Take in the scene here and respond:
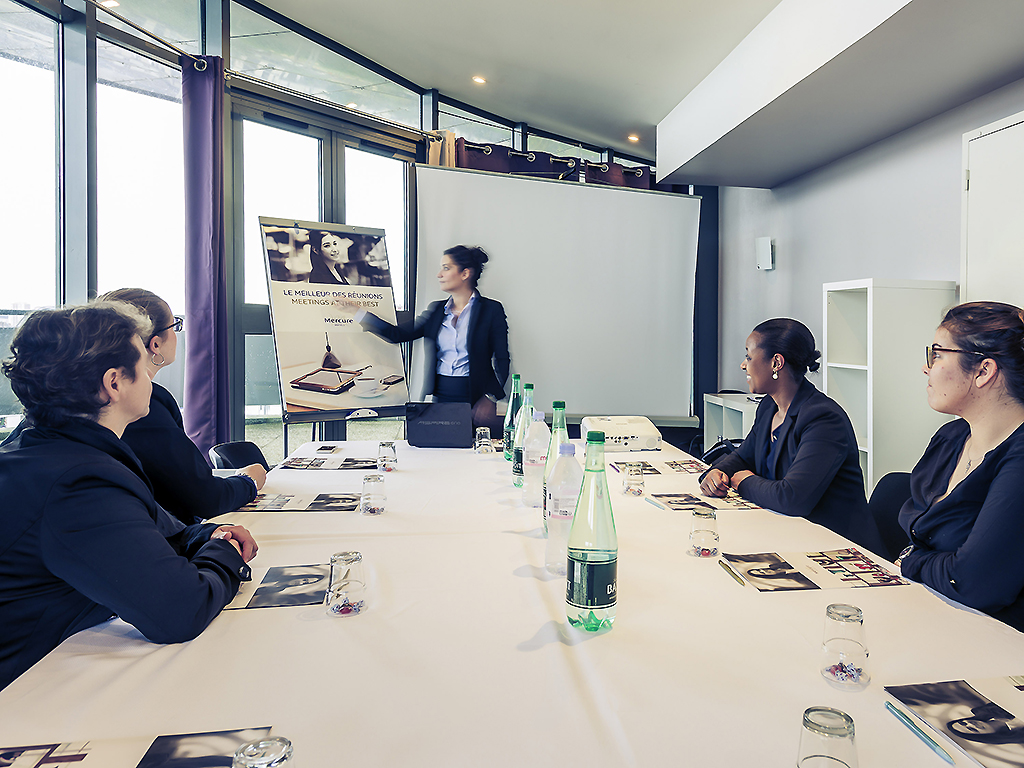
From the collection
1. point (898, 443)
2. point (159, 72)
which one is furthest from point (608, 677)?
point (159, 72)

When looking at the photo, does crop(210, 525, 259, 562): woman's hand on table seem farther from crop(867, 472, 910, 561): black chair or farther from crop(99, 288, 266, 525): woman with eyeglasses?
crop(867, 472, 910, 561): black chair

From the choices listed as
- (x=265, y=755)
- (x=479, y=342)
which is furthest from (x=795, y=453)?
(x=479, y=342)

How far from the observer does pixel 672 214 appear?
4816 millimetres

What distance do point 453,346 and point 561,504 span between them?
2.88 metres

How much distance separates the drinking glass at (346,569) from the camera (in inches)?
42.3

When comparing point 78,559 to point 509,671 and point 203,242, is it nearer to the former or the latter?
point 509,671

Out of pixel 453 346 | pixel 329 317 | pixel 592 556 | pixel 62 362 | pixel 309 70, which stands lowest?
pixel 592 556

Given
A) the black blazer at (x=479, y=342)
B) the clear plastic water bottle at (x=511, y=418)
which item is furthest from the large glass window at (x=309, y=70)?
the clear plastic water bottle at (x=511, y=418)

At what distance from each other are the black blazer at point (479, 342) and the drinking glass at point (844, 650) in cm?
324

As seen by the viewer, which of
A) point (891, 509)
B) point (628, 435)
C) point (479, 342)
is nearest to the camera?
point (891, 509)

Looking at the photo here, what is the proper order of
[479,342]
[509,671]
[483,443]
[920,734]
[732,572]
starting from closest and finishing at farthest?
[920,734]
[509,671]
[732,572]
[483,443]
[479,342]

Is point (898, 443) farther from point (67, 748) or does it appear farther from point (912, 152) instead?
point (67, 748)

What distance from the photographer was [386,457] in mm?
2174

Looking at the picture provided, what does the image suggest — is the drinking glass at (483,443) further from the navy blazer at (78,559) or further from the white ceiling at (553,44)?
the white ceiling at (553,44)
